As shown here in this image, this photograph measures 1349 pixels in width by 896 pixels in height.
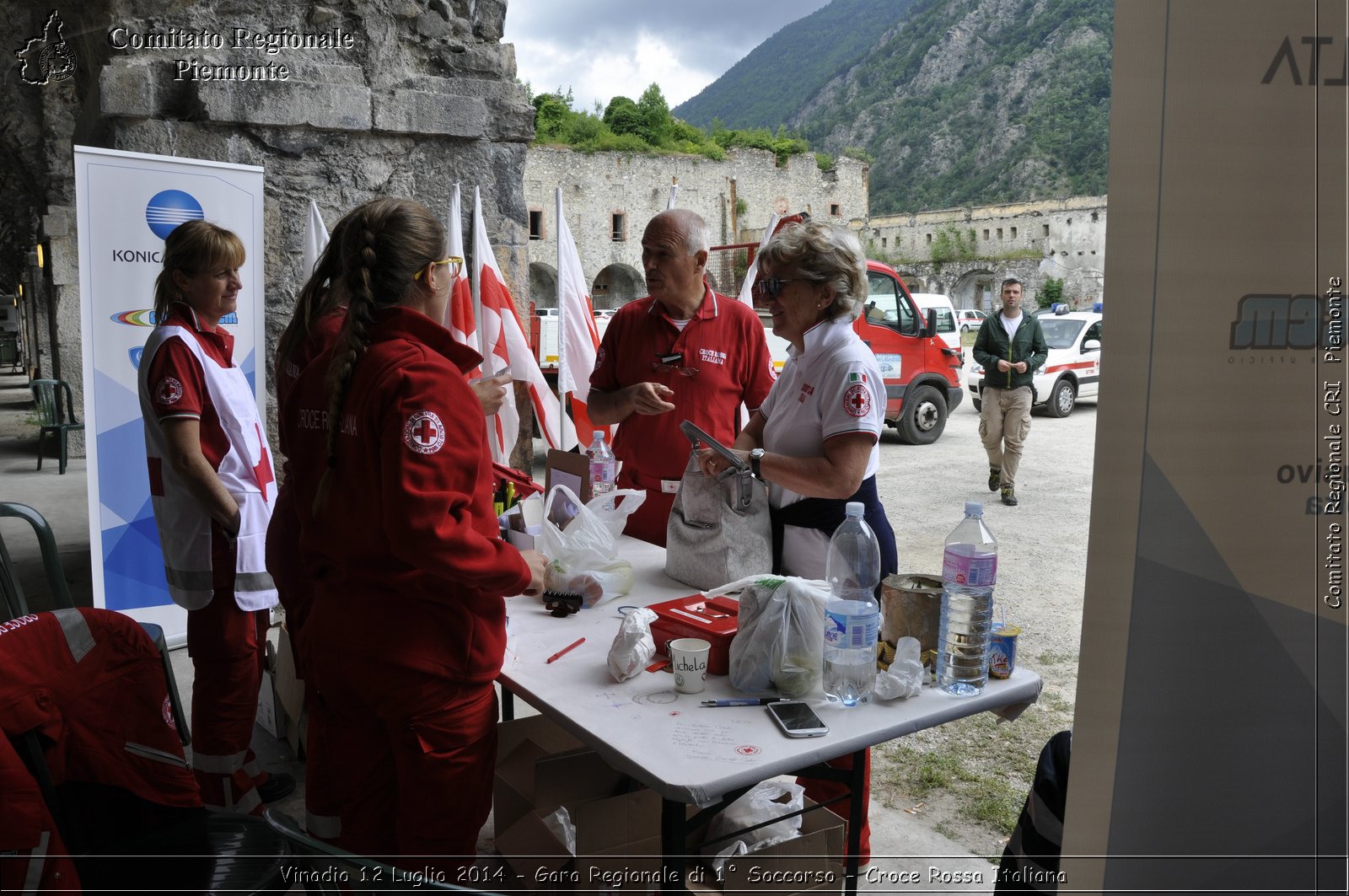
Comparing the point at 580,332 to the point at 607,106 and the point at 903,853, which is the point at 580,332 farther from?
the point at 607,106

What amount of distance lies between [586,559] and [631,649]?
1.73ft

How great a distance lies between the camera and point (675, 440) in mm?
3180

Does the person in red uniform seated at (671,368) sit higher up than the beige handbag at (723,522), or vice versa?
the person in red uniform seated at (671,368)

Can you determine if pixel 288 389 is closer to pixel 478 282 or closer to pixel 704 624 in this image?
pixel 704 624

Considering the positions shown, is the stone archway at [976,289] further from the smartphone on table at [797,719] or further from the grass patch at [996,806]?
the smartphone on table at [797,719]

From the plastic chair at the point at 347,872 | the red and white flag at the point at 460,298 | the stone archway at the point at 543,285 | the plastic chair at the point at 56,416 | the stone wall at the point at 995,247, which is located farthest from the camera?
the stone wall at the point at 995,247

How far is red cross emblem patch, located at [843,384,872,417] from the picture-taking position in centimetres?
223

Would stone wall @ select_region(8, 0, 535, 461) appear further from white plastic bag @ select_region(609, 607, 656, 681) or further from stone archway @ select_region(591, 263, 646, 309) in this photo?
stone archway @ select_region(591, 263, 646, 309)

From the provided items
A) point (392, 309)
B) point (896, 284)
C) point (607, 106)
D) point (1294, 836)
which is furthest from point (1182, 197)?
point (607, 106)

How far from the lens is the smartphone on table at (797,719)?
5.46 ft

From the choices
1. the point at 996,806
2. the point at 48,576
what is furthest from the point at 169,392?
the point at 996,806

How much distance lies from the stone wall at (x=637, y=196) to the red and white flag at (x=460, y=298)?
27561 mm

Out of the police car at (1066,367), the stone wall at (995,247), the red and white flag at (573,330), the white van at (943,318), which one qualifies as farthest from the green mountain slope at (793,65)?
the red and white flag at (573,330)

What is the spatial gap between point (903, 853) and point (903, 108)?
101 meters
